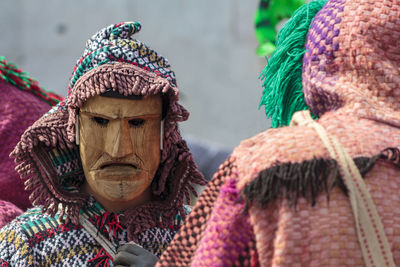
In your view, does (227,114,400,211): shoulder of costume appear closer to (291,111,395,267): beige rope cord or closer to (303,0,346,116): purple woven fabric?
(291,111,395,267): beige rope cord

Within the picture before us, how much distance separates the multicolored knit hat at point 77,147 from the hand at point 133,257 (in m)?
0.17

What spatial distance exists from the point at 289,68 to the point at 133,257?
842 millimetres

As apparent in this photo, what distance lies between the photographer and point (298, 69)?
164 cm

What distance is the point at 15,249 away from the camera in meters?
2.18

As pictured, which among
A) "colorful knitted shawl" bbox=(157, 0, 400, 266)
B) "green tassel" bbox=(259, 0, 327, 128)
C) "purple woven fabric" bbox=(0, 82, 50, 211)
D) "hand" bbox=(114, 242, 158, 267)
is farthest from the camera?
"purple woven fabric" bbox=(0, 82, 50, 211)

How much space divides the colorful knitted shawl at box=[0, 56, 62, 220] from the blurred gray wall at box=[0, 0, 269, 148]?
4.04 meters

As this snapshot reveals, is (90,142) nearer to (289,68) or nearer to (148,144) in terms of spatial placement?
(148,144)

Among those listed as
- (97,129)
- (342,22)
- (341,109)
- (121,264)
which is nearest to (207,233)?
(341,109)

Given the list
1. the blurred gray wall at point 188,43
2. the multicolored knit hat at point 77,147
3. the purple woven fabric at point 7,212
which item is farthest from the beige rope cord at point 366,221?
the blurred gray wall at point 188,43

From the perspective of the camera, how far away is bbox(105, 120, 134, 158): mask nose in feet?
7.24

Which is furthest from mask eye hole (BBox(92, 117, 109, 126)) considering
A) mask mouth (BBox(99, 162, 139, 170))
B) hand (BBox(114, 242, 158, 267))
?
hand (BBox(114, 242, 158, 267))

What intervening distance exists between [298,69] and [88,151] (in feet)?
3.02

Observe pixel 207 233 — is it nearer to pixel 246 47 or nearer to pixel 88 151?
pixel 88 151

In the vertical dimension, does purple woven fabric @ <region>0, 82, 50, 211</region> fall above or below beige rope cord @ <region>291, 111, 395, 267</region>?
below
